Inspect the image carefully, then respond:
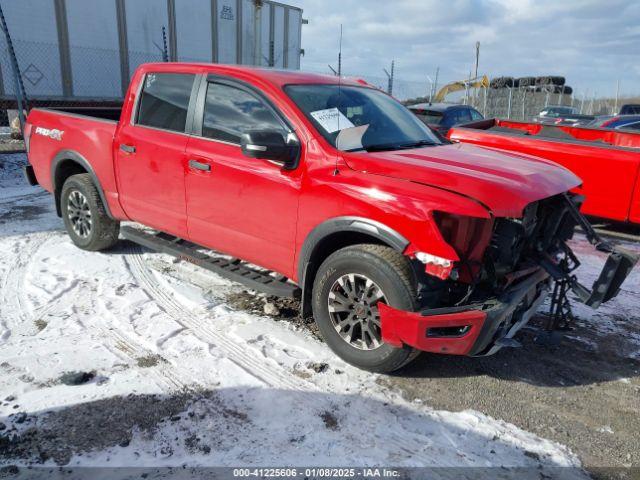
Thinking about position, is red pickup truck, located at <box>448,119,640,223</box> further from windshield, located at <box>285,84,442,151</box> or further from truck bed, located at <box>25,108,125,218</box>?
truck bed, located at <box>25,108,125,218</box>

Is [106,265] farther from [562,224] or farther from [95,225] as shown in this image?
[562,224]

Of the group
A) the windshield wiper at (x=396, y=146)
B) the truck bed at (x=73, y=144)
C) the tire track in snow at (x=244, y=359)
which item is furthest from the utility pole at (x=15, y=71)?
the windshield wiper at (x=396, y=146)

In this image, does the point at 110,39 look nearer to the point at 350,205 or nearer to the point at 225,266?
the point at 225,266

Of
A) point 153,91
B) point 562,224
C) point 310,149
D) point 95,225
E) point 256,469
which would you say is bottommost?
point 256,469

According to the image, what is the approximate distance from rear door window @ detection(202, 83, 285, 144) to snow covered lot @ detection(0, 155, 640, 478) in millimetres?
1469

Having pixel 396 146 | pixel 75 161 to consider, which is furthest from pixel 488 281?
pixel 75 161

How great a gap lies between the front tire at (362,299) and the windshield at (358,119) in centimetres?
79

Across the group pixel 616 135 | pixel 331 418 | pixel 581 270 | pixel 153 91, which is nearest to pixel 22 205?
pixel 153 91

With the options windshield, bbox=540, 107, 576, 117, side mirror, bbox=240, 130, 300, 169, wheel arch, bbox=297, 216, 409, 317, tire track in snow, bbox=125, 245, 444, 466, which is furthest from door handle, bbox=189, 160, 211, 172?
windshield, bbox=540, 107, 576, 117

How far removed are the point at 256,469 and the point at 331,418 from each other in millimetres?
571

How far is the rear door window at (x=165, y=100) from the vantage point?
423cm

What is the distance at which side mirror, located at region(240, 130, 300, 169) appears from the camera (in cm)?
323

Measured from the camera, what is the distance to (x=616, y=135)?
26.8 feet

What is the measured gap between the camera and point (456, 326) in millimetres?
2867
